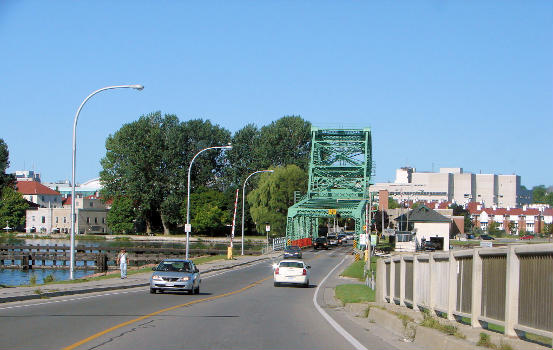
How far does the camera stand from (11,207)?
126500 mm

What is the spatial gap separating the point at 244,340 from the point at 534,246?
6.09 m

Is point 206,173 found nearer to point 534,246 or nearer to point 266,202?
point 266,202

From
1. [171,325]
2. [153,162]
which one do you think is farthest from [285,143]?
[171,325]

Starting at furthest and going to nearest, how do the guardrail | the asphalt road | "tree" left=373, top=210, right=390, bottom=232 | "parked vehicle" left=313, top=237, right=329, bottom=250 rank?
1. "tree" left=373, top=210, right=390, bottom=232
2. "parked vehicle" left=313, top=237, right=329, bottom=250
3. the asphalt road
4. the guardrail

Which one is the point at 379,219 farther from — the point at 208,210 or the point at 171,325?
the point at 171,325

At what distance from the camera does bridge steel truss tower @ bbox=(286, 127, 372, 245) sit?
88.8 metres

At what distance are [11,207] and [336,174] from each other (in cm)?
6620

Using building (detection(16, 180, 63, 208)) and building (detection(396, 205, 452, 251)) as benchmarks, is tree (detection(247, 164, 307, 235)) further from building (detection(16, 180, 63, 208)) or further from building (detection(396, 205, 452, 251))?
building (detection(16, 180, 63, 208))

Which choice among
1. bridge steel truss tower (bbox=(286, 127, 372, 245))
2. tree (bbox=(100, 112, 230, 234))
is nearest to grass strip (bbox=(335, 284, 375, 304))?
bridge steel truss tower (bbox=(286, 127, 372, 245))

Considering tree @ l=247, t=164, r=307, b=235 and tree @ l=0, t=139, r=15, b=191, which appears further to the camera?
tree @ l=0, t=139, r=15, b=191

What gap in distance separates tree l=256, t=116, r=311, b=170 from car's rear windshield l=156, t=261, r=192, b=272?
89636 millimetres

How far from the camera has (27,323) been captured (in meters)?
14.9

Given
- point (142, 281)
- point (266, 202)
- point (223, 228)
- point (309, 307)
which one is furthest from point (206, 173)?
point (309, 307)

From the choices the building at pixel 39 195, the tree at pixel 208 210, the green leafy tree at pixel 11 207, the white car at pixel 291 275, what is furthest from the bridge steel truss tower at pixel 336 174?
the building at pixel 39 195
